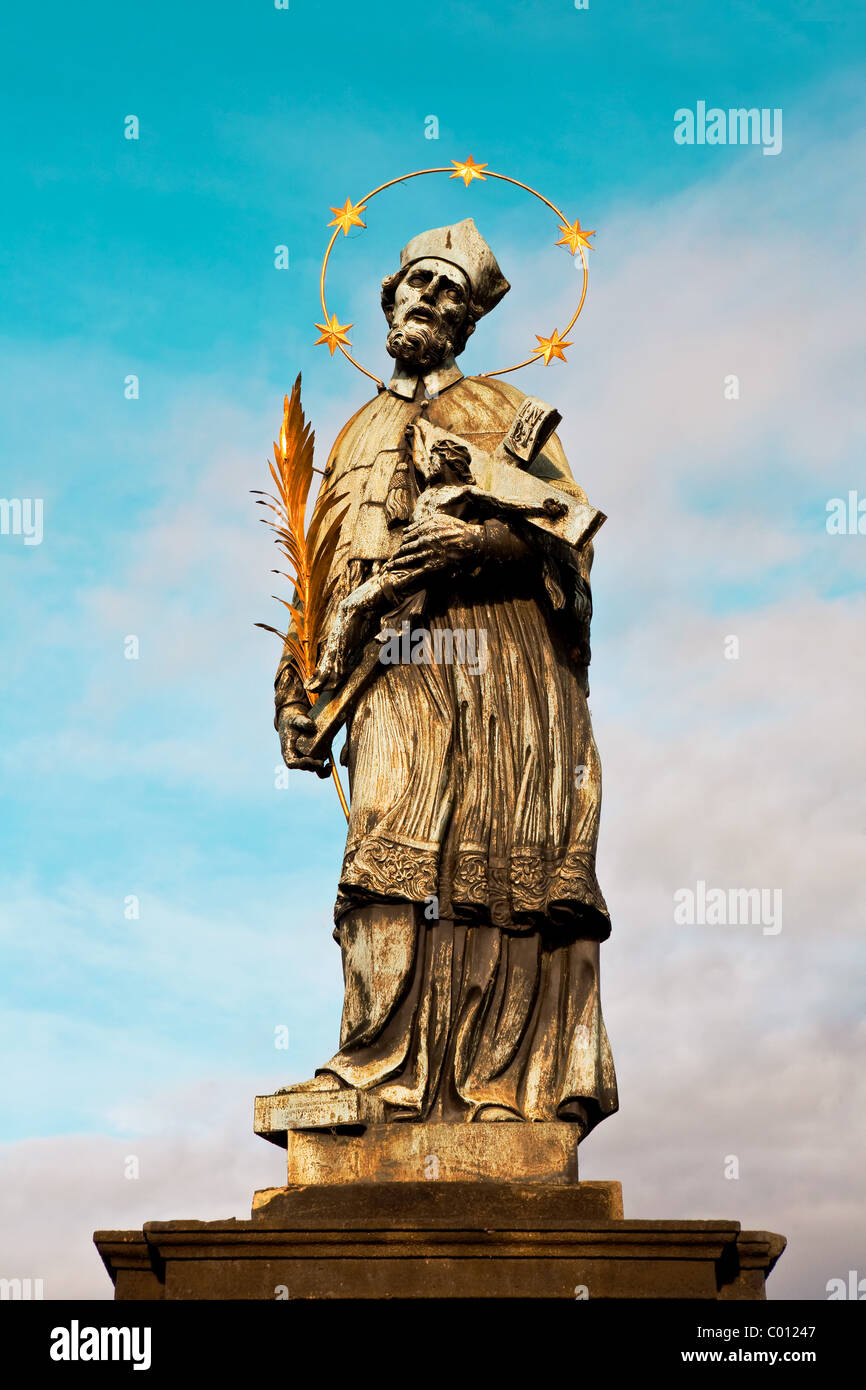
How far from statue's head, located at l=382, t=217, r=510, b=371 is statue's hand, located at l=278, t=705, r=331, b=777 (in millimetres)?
2362

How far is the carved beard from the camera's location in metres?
11.6

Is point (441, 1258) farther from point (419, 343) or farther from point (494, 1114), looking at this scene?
point (419, 343)

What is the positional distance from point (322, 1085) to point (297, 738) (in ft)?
6.99

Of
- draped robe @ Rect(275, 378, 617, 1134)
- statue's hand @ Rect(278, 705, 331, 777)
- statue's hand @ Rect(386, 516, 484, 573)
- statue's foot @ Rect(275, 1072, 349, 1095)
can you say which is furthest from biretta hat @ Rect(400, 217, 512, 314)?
statue's foot @ Rect(275, 1072, 349, 1095)

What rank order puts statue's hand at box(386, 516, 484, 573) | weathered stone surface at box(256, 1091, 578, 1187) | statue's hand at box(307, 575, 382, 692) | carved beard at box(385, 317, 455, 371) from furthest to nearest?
carved beard at box(385, 317, 455, 371) < statue's hand at box(307, 575, 382, 692) < statue's hand at box(386, 516, 484, 573) < weathered stone surface at box(256, 1091, 578, 1187)

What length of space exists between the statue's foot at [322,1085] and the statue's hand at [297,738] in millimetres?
1926

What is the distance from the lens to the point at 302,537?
36.8 ft

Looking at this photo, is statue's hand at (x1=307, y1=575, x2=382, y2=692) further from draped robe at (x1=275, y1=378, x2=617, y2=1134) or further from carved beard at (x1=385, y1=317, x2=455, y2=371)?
carved beard at (x1=385, y1=317, x2=455, y2=371)

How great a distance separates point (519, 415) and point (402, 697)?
1.78 metres

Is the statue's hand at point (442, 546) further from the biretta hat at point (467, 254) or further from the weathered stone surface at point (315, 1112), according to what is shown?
the weathered stone surface at point (315, 1112)

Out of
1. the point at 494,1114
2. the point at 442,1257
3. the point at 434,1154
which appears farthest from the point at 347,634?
the point at 442,1257

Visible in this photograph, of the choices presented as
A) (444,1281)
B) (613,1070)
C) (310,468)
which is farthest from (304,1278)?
(310,468)
